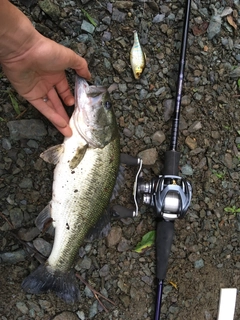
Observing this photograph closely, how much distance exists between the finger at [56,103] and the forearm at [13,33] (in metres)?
0.40

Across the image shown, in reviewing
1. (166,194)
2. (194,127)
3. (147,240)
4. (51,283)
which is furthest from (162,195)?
(51,283)

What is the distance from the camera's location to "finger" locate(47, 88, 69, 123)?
2525 millimetres

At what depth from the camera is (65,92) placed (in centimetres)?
257

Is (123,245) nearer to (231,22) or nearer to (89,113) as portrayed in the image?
(89,113)

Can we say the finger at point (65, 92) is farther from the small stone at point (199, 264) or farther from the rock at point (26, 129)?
the small stone at point (199, 264)

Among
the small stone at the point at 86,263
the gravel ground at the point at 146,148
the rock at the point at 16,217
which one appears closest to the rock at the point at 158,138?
the gravel ground at the point at 146,148

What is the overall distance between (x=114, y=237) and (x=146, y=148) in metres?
0.75

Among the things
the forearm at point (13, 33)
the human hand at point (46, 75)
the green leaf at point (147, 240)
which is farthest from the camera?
the green leaf at point (147, 240)

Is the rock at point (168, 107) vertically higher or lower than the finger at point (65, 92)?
lower

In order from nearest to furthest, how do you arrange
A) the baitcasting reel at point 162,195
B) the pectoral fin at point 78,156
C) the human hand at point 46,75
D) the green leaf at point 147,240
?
1. the human hand at point 46,75
2. the pectoral fin at point 78,156
3. the baitcasting reel at point 162,195
4. the green leaf at point 147,240

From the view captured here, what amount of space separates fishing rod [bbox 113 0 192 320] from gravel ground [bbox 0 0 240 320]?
143 millimetres

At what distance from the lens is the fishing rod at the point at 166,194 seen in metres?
2.59

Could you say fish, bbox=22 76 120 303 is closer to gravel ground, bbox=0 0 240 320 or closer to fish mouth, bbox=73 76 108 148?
fish mouth, bbox=73 76 108 148

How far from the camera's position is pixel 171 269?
9.86ft
